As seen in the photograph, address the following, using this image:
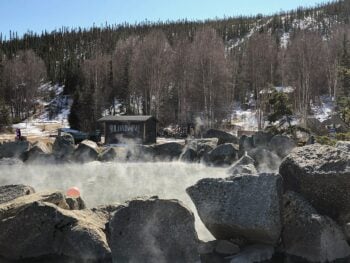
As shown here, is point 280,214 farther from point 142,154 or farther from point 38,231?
point 142,154

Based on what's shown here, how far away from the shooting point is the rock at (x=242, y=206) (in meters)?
A: 10.5

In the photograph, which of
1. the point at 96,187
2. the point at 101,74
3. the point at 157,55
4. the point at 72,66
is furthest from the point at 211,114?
the point at 72,66

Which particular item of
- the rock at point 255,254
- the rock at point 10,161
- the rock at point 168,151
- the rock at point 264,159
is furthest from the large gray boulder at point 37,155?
the rock at point 255,254

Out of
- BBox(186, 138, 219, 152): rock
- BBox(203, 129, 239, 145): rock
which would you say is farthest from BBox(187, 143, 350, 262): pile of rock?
BBox(203, 129, 239, 145): rock

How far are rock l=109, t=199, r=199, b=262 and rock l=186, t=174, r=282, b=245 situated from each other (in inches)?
40.7

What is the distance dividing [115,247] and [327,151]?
5460 millimetres

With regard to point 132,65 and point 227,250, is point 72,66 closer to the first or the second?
point 132,65

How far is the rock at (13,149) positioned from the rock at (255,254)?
19877 mm

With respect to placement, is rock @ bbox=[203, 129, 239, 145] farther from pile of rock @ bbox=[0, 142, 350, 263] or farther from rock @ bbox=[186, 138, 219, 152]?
pile of rock @ bbox=[0, 142, 350, 263]

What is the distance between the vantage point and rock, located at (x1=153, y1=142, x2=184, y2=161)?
2730 cm

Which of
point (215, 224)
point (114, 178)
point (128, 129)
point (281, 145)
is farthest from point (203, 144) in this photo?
point (215, 224)

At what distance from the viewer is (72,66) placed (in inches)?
3893

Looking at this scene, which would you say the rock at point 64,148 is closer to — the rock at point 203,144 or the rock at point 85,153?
the rock at point 85,153

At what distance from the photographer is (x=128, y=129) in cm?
4341
